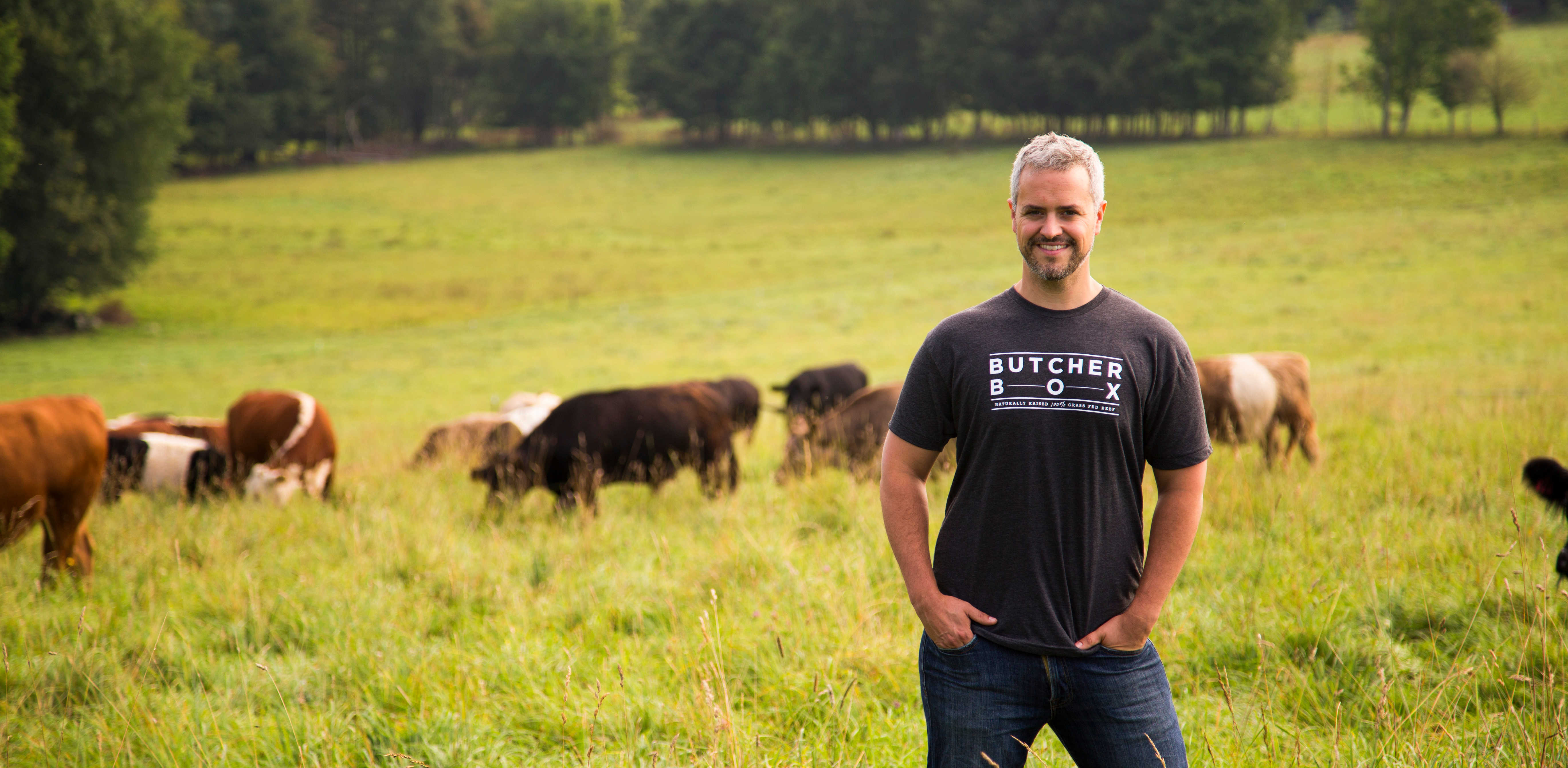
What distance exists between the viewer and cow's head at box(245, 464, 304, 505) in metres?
8.25

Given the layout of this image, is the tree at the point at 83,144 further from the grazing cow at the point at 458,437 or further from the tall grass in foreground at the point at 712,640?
the tall grass in foreground at the point at 712,640

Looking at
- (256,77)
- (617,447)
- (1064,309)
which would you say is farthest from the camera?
(256,77)

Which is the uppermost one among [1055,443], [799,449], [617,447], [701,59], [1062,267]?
[701,59]

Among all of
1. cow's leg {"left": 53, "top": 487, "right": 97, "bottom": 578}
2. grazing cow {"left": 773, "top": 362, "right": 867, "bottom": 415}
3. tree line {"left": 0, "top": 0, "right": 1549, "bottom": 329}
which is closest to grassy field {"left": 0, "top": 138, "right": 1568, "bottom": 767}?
cow's leg {"left": 53, "top": 487, "right": 97, "bottom": 578}

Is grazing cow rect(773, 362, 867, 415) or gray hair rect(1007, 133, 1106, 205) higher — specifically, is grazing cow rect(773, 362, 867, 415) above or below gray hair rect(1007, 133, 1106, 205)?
below

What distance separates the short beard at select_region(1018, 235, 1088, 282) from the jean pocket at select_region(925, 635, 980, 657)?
926 millimetres

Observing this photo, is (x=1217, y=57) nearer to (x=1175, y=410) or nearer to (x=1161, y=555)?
(x=1175, y=410)

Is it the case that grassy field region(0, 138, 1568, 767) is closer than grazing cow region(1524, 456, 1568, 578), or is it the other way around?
grassy field region(0, 138, 1568, 767)

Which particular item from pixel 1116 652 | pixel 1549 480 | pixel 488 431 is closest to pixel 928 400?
pixel 1116 652

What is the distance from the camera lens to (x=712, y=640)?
4.06m

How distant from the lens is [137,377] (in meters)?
22.6

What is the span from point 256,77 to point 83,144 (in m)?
48.7

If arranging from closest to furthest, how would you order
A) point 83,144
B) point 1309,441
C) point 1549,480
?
point 1549,480
point 1309,441
point 83,144

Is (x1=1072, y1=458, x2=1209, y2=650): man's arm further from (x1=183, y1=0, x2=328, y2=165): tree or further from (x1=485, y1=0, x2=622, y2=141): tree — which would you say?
(x1=485, y1=0, x2=622, y2=141): tree
